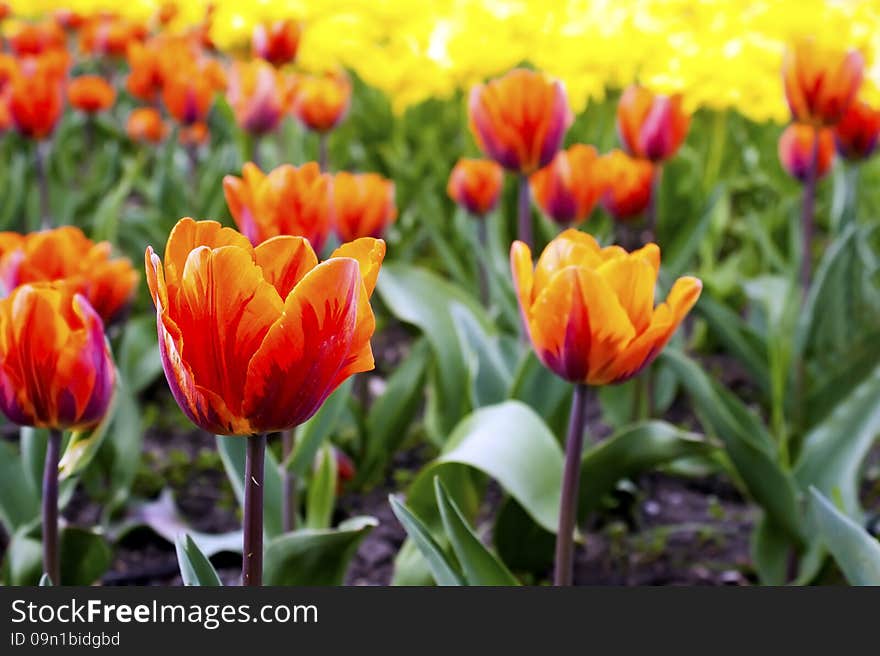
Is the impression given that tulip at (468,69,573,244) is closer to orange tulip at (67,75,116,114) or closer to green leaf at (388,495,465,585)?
green leaf at (388,495,465,585)

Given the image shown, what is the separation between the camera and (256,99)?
2125mm

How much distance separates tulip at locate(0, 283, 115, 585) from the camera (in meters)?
0.98

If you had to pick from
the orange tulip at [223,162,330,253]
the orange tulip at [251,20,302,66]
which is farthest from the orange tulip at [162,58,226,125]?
the orange tulip at [223,162,330,253]

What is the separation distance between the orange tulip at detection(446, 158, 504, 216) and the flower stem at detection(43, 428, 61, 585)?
3.74 ft

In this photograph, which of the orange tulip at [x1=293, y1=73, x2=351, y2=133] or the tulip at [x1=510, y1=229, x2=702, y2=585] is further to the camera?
the orange tulip at [x1=293, y1=73, x2=351, y2=133]

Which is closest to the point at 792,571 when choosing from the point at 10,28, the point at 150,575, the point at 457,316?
the point at 457,316

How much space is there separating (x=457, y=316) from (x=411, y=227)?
110cm

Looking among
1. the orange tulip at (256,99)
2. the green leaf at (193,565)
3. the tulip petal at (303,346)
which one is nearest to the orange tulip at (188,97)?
the orange tulip at (256,99)

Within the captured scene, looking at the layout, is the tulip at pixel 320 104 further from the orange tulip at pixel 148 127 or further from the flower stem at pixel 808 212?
the flower stem at pixel 808 212

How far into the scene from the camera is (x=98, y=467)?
1.83 metres

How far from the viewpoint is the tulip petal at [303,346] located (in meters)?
0.71

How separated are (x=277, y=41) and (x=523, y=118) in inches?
34.1

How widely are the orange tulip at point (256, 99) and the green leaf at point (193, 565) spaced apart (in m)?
1.38

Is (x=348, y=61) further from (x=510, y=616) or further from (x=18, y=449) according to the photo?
(x=510, y=616)
